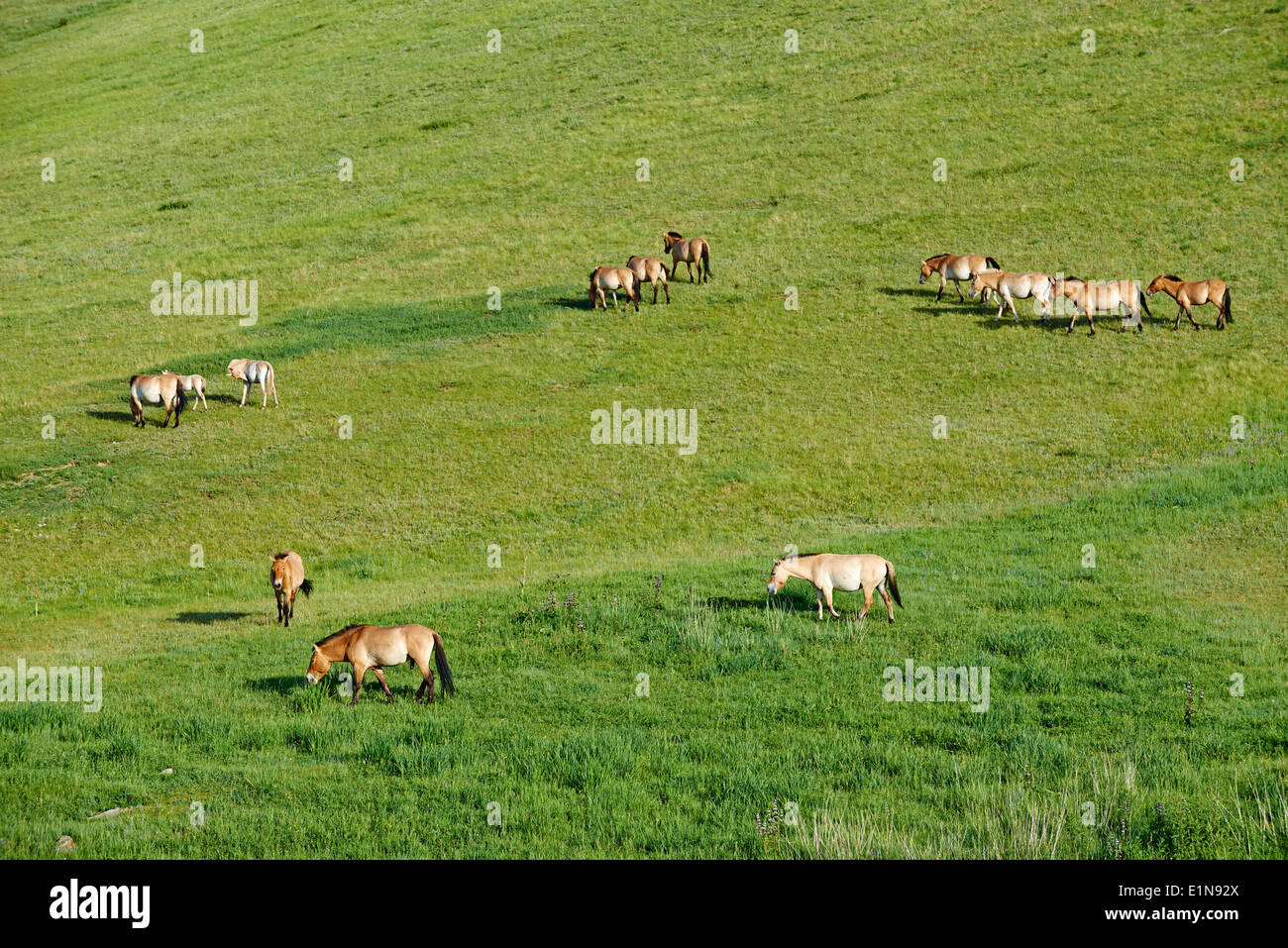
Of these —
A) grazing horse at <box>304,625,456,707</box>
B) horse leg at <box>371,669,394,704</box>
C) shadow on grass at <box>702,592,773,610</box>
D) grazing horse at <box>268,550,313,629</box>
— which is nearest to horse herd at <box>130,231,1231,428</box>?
grazing horse at <box>268,550,313,629</box>

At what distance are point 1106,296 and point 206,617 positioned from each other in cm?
2744

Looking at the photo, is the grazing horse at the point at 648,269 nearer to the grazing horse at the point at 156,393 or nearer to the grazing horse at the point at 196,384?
the grazing horse at the point at 196,384

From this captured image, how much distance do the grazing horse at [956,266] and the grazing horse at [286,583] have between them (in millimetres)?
25281

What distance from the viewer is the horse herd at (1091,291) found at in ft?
113

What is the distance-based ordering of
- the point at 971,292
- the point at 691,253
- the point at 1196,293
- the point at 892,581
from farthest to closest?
the point at 691,253 → the point at 971,292 → the point at 1196,293 → the point at 892,581

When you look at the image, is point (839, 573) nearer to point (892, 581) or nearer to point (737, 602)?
point (892, 581)

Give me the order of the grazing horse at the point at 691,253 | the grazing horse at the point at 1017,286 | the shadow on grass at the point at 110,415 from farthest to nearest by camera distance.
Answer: the grazing horse at the point at 691,253
the grazing horse at the point at 1017,286
the shadow on grass at the point at 110,415

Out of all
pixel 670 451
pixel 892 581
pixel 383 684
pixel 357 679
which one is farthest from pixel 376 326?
pixel 383 684

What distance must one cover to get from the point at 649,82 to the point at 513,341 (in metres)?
31.9

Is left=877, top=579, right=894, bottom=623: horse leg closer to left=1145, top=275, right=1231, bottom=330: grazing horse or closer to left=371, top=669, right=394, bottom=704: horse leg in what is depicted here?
left=371, top=669, right=394, bottom=704: horse leg

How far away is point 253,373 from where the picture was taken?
33.9 meters

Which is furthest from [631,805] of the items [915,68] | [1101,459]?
[915,68]

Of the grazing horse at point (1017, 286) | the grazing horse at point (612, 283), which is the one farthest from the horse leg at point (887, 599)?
the grazing horse at point (612, 283)
